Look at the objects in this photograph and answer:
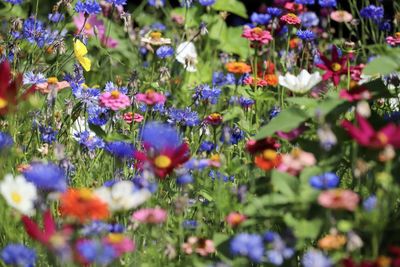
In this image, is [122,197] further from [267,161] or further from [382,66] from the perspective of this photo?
[382,66]

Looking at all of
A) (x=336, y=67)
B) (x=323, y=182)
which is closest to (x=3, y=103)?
(x=323, y=182)

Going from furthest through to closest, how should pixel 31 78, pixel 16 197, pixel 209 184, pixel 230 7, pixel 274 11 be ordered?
pixel 230 7, pixel 274 11, pixel 31 78, pixel 209 184, pixel 16 197

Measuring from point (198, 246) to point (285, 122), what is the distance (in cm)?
31

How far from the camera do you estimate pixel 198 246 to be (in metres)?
1.73

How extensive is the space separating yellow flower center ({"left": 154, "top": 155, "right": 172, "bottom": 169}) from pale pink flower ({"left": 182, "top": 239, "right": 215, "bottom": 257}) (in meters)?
0.16

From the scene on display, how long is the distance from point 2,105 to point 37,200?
0.22 meters

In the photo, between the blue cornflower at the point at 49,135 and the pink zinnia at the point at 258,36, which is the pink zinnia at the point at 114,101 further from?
the pink zinnia at the point at 258,36

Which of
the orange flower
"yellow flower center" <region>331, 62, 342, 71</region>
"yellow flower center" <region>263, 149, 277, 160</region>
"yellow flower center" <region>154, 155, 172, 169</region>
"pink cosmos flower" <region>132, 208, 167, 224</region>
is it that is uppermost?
"yellow flower center" <region>331, 62, 342, 71</region>

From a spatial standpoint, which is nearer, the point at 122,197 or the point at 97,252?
the point at 97,252

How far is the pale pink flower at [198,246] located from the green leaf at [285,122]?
0.78 ft

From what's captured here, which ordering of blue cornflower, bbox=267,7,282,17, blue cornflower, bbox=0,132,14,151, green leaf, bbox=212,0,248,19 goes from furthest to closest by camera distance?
1. green leaf, bbox=212,0,248,19
2. blue cornflower, bbox=267,7,282,17
3. blue cornflower, bbox=0,132,14,151

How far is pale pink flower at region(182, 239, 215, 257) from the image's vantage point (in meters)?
1.71

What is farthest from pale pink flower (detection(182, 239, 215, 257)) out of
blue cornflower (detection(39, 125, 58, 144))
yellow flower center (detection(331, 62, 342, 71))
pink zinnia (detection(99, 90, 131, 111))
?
blue cornflower (detection(39, 125, 58, 144))

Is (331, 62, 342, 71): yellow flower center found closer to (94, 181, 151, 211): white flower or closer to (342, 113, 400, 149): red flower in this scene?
(342, 113, 400, 149): red flower
